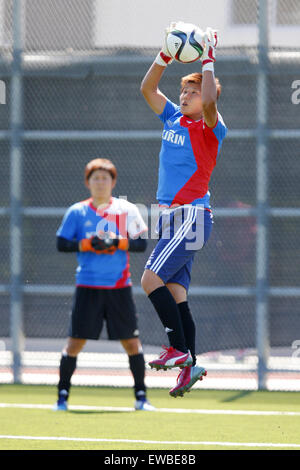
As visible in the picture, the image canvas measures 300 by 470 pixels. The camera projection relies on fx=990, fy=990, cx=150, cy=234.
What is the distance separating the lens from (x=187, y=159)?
5816 millimetres

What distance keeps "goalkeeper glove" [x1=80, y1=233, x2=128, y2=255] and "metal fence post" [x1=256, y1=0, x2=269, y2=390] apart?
7.49 ft

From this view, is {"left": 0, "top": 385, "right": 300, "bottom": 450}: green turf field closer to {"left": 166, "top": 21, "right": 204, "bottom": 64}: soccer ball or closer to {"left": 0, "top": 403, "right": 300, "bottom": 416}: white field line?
A: {"left": 0, "top": 403, "right": 300, "bottom": 416}: white field line

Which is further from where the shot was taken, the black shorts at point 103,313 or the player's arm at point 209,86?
the black shorts at point 103,313

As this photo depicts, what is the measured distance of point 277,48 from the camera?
10.1 m

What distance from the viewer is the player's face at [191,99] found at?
589 centimetres

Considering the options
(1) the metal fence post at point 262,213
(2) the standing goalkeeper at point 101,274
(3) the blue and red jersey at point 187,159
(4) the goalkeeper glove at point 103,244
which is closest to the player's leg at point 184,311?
(3) the blue and red jersey at point 187,159

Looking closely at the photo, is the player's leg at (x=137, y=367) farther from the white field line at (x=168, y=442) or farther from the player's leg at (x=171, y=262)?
the player's leg at (x=171, y=262)

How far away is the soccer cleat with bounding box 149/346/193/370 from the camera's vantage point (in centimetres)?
563

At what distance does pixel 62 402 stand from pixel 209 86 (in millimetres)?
3769

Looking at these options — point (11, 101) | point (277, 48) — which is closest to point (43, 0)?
point (11, 101)

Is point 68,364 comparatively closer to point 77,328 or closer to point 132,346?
point 77,328

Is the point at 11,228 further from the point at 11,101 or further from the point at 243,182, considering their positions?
the point at 243,182

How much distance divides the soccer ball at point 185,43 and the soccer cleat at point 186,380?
71.9 inches

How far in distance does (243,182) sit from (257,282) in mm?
1030
